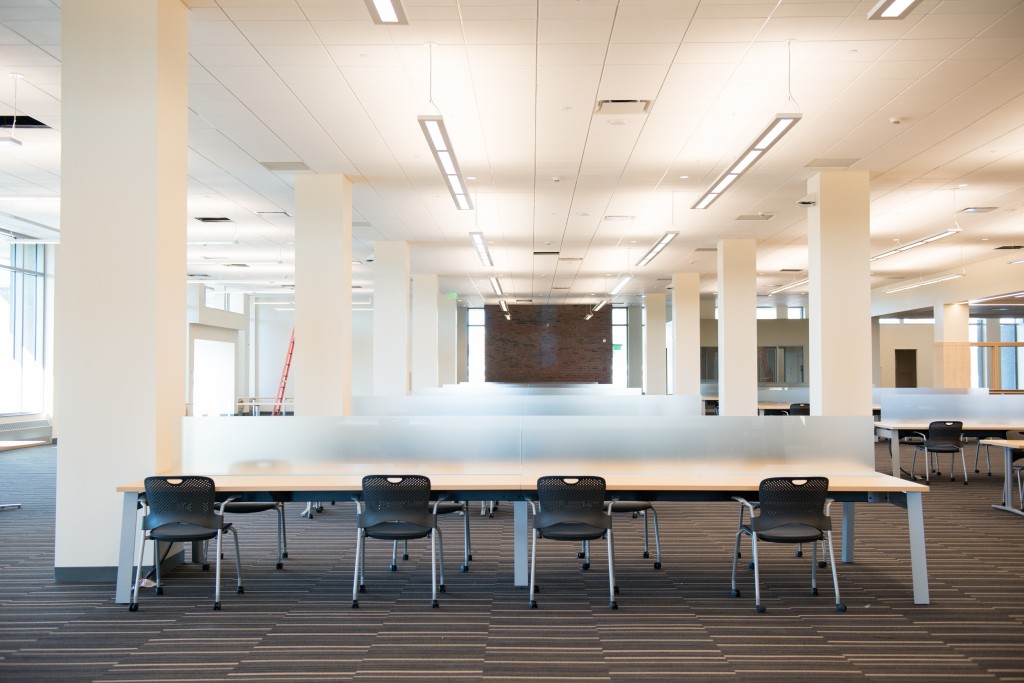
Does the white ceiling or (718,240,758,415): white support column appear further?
(718,240,758,415): white support column

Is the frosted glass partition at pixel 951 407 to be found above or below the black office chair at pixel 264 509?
above

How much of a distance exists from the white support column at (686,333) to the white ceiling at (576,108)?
579 cm

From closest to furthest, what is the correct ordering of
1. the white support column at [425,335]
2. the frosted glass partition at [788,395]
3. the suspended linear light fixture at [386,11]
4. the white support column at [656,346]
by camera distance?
1. the suspended linear light fixture at [386,11]
2. the white support column at [425,335]
3. the frosted glass partition at [788,395]
4. the white support column at [656,346]

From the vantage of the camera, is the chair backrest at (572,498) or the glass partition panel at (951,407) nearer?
the chair backrest at (572,498)

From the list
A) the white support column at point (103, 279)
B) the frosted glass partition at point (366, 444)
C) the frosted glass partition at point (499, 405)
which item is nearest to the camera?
the white support column at point (103, 279)

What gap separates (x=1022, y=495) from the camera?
8172 millimetres

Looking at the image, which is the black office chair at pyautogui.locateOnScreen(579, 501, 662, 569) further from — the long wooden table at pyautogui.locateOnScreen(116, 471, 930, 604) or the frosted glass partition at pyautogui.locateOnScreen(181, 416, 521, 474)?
the frosted glass partition at pyautogui.locateOnScreen(181, 416, 521, 474)

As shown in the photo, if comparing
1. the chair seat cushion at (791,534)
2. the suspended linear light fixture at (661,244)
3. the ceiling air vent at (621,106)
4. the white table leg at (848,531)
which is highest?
the ceiling air vent at (621,106)

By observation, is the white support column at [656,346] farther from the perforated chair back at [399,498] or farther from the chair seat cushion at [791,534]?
the perforated chair back at [399,498]

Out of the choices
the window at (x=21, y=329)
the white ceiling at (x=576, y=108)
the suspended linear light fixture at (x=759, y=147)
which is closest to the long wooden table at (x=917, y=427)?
the white ceiling at (x=576, y=108)

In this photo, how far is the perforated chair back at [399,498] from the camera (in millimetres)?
4867

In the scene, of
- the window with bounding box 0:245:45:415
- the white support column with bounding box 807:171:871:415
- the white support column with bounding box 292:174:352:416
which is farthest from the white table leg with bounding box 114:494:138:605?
the window with bounding box 0:245:45:415

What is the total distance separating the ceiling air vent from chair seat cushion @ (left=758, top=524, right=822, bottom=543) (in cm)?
379

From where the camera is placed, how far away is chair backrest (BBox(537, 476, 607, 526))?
15.9 feet
